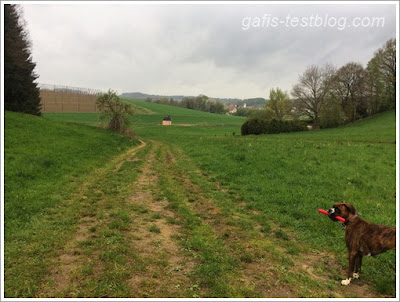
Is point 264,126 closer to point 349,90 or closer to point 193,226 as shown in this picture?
point 349,90

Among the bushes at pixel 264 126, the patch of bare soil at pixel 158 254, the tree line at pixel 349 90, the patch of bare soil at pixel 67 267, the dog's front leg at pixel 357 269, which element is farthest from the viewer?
the tree line at pixel 349 90

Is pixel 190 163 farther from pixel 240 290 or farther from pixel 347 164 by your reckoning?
pixel 240 290

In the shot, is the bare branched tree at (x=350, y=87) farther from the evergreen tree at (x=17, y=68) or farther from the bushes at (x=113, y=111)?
the evergreen tree at (x=17, y=68)

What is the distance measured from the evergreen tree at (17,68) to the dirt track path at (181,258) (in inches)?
1338

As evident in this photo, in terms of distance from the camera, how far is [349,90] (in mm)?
62719


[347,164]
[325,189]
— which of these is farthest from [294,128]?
[325,189]

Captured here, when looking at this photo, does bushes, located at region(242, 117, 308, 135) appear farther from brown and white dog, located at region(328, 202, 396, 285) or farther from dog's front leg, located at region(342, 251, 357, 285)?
dog's front leg, located at region(342, 251, 357, 285)

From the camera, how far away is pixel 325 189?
1034 cm

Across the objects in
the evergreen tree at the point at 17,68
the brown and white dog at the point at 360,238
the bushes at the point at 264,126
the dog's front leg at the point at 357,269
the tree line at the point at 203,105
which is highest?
the tree line at the point at 203,105

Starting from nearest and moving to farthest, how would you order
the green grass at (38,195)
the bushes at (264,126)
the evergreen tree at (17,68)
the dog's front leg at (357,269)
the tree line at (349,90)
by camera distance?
the dog's front leg at (357,269), the green grass at (38,195), the evergreen tree at (17,68), the bushes at (264,126), the tree line at (349,90)

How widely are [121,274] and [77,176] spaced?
9828 mm

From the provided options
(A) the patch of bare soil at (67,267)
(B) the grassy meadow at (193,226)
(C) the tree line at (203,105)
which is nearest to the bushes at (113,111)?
(B) the grassy meadow at (193,226)

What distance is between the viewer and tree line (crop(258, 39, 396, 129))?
201ft

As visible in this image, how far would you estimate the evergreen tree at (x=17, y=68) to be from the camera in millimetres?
33188
